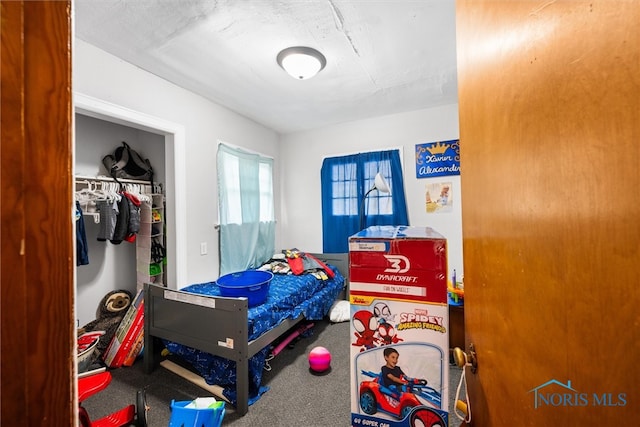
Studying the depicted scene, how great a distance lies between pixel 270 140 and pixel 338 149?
106 centimetres

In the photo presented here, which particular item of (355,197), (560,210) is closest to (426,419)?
(560,210)

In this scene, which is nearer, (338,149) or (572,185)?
(572,185)

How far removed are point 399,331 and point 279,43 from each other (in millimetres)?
2027

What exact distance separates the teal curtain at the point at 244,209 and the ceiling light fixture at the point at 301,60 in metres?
1.31

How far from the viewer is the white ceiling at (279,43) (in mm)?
1525

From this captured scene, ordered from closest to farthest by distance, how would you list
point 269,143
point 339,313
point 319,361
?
point 319,361, point 339,313, point 269,143

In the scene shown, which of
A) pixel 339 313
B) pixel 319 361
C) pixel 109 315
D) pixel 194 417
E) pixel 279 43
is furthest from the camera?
pixel 339 313

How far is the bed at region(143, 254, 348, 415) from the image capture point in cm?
164

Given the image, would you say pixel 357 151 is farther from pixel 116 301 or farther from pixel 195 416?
pixel 116 301

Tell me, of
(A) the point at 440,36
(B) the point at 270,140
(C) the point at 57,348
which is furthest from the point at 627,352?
(B) the point at 270,140

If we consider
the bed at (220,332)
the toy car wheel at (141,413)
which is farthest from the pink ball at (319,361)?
the toy car wheel at (141,413)

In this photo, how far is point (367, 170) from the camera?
339 cm

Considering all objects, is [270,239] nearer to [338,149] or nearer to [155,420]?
[338,149]

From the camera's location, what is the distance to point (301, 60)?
6.34ft
